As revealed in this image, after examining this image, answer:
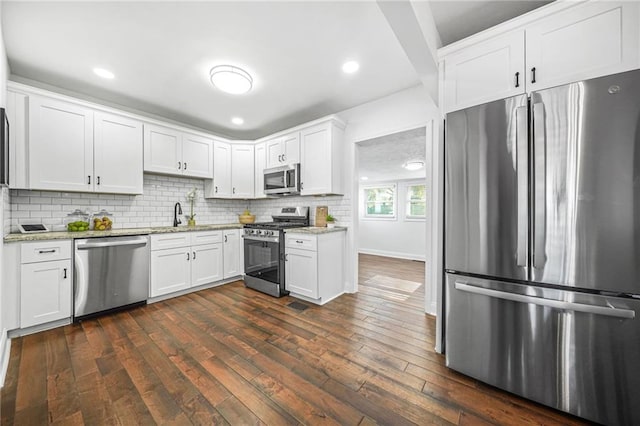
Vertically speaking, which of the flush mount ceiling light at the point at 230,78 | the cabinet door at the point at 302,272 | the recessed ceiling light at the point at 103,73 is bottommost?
the cabinet door at the point at 302,272

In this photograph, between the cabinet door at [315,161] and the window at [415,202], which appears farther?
Answer: the window at [415,202]

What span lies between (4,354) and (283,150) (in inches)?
137

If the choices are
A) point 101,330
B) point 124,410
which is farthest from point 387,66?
point 101,330

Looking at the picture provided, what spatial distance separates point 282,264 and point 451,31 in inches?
124

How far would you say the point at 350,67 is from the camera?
2.51 meters

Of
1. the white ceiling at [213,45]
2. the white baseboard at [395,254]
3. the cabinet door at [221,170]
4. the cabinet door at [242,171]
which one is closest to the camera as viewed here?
the white ceiling at [213,45]

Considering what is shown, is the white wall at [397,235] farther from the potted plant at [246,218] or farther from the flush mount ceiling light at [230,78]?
the flush mount ceiling light at [230,78]

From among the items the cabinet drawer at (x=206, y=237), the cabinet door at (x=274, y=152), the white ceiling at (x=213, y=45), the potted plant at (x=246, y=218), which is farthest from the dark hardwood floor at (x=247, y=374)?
the white ceiling at (x=213, y=45)

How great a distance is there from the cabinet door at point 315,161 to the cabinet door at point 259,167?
0.92 m

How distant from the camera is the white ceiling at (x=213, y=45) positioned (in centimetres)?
179

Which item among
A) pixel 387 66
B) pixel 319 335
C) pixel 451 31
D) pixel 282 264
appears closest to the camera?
pixel 451 31

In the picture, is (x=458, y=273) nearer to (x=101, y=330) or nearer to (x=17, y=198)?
(x=101, y=330)

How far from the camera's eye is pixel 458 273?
1.73m

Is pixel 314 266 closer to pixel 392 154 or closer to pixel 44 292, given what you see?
pixel 44 292
